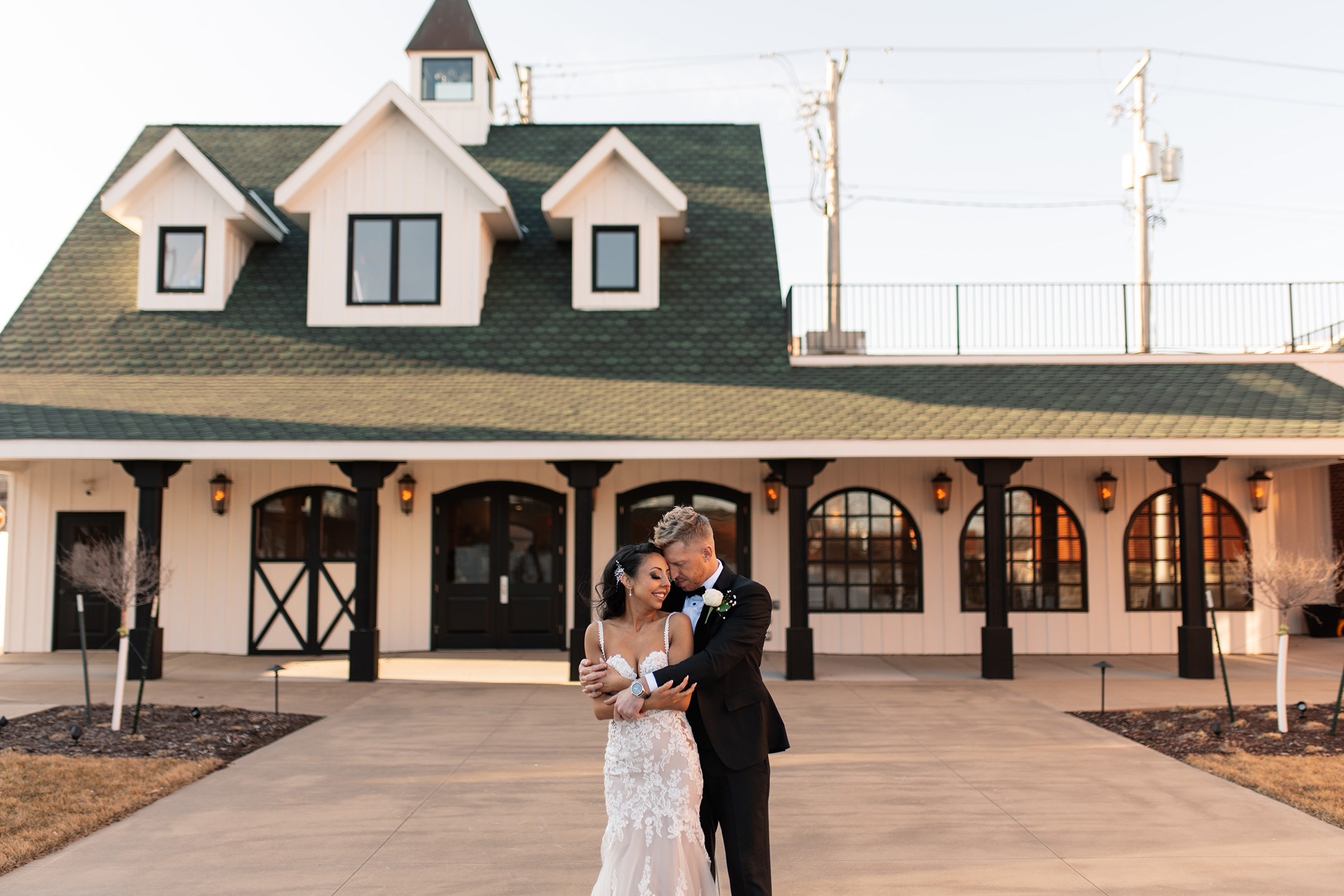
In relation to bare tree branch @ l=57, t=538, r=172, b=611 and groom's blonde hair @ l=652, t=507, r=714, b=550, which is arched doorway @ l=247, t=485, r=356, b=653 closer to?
bare tree branch @ l=57, t=538, r=172, b=611

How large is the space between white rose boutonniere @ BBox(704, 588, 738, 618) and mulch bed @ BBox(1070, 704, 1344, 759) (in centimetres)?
528

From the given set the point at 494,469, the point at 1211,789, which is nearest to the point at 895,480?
the point at 494,469

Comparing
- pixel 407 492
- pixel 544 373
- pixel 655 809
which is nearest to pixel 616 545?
pixel 544 373

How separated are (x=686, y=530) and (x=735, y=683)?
643 mm

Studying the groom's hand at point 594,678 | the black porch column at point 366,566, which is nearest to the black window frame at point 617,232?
the black porch column at point 366,566

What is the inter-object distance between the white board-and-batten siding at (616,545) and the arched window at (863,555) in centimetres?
13

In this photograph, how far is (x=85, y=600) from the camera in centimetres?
1255

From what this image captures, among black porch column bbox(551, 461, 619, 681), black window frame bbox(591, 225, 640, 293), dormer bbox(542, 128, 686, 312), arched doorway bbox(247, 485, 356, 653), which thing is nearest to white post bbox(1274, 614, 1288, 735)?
black porch column bbox(551, 461, 619, 681)

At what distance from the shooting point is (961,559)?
43.1ft

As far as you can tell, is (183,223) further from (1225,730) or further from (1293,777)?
(1293,777)

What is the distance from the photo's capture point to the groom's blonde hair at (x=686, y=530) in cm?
374

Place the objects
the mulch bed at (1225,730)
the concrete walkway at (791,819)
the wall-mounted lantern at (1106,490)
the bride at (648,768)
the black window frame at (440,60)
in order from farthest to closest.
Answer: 1. the black window frame at (440,60)
2. the wall-mounted lantern at (1106,490)
3. the mulch bed at (1225,730)
4. the concrete walkway at (791,819)
5. the bride at (648,768)

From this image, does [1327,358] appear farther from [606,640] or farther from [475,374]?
[606,640]

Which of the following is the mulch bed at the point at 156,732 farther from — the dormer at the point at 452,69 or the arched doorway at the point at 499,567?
the dormer at the point at 452,69
